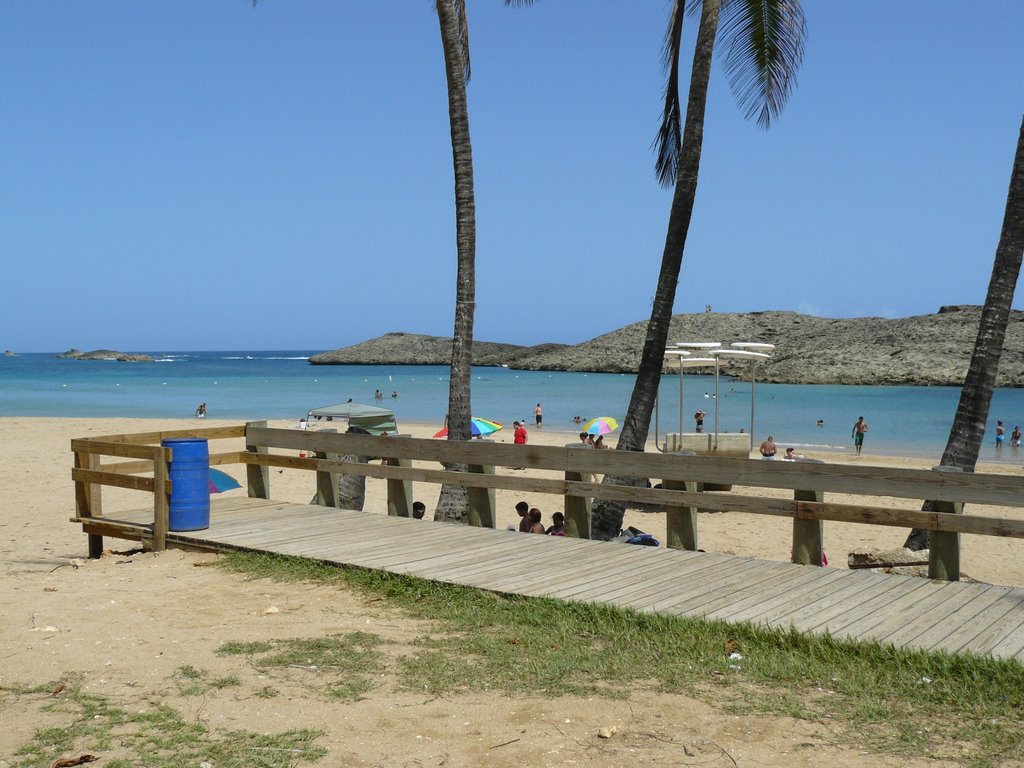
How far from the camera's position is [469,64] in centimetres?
1617

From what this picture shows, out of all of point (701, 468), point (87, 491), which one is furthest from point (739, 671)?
point (87, 491)

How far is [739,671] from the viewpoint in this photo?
5559 mm

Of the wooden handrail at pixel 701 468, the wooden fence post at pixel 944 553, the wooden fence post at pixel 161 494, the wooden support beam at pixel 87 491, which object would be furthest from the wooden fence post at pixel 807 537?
the wooden support beam at pixel 87 491

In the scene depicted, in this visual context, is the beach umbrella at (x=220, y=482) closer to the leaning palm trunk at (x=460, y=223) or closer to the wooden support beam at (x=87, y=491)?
the wooden support beam at (x=87, y=491)

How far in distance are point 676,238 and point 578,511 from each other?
509cm

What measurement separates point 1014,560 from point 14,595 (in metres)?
14.4

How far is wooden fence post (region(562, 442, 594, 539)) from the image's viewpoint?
9500 millimetres

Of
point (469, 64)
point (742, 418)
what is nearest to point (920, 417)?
point (742, 418)

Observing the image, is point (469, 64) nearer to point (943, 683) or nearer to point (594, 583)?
point (594, 583)

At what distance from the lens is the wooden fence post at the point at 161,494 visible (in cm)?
936

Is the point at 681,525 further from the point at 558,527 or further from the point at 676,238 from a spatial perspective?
the point at 676,238

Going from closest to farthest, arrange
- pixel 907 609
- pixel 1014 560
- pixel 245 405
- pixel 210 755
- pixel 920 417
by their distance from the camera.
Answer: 1. pixel 210 755
2. pixel 907 609
3. pixel 1014 560
4. pixel 920 417
5. pixel 245 405

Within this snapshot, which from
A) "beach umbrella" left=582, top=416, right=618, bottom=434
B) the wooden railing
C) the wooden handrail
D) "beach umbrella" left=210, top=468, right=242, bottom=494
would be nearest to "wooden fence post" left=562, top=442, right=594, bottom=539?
the wooden railing

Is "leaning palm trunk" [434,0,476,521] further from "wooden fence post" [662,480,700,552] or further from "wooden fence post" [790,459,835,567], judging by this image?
"wooden fence post" [790,459,835,567]
